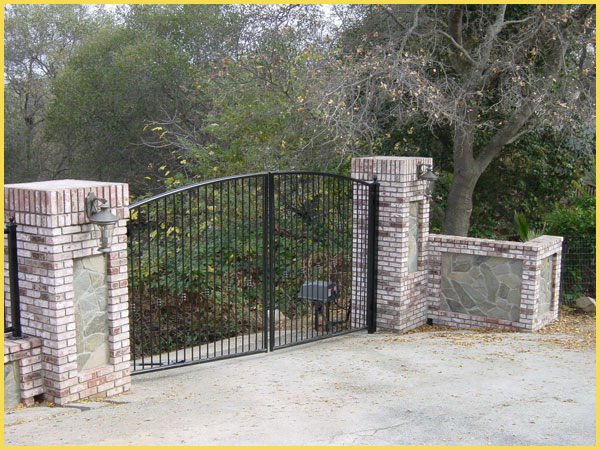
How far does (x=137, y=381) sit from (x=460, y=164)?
8991 millimetres

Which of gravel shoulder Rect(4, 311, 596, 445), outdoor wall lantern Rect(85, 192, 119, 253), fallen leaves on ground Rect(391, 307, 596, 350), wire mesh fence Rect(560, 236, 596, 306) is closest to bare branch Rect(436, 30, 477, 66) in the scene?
wire mesh fence Rect(560, 236, 596, 306)

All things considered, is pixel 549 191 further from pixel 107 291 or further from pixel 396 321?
pixel 107 291

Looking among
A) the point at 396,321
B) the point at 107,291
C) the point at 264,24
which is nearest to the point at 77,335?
the point at 107,291

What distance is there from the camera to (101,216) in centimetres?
546

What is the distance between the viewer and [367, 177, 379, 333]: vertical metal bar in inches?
345

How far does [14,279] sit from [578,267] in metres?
10.2

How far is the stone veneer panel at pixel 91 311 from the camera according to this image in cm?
564

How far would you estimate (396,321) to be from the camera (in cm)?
902

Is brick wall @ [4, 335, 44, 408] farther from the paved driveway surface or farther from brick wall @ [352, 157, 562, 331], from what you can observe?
brick wall @ [352, 157, 562, 331]

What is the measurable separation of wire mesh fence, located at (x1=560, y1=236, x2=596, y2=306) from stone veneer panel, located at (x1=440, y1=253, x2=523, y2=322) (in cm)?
362

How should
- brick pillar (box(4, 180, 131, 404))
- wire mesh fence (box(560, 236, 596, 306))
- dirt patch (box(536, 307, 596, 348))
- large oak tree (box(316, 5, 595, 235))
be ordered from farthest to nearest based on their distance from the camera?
1. wire mesh fence (box(560, 236, 596, 306))
2. large oak tree (box(316, 5, 595, 235))
3. dirt patch (box(536, 307, 596, 348))
4. brick pillar (box(4, 180, 131, 404))

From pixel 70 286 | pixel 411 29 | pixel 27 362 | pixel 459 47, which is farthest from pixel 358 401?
pixel 459 47

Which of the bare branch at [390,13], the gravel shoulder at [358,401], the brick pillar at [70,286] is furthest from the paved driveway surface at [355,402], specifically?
the bare branch at [390,13]

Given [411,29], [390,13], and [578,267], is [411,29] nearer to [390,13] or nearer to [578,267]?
[390,13]
